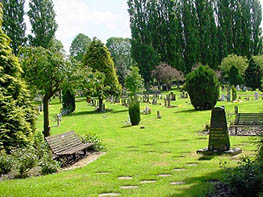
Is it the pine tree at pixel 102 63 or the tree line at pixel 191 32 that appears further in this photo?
the tree line at pixel 191 32

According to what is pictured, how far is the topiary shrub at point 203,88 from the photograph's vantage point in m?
25.5

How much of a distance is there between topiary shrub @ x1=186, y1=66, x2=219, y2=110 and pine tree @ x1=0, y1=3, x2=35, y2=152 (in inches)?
675

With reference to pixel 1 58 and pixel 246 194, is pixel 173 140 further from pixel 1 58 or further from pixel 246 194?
pixel 246 194

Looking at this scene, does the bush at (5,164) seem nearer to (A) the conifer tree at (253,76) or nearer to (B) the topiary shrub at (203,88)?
(B) the topiary shrub at (203,88)

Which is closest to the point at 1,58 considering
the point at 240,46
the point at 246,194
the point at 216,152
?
the point at 216,152

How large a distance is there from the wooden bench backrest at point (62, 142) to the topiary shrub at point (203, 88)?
15.6 m

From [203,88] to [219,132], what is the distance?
622 inches

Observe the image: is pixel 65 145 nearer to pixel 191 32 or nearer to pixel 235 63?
pixel 235 63

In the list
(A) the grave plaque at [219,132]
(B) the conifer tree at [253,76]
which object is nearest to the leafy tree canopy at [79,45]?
(B) the conifer tree at [253,76]

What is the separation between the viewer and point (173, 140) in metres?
14.1

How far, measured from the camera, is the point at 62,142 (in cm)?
1080

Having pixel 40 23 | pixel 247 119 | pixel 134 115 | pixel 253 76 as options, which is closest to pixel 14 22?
pixel 40 23

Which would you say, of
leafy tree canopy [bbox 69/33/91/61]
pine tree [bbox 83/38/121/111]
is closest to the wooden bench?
pine tree [bbox 83/38/121/111]

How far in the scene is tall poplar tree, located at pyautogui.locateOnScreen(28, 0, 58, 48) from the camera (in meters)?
55.6
